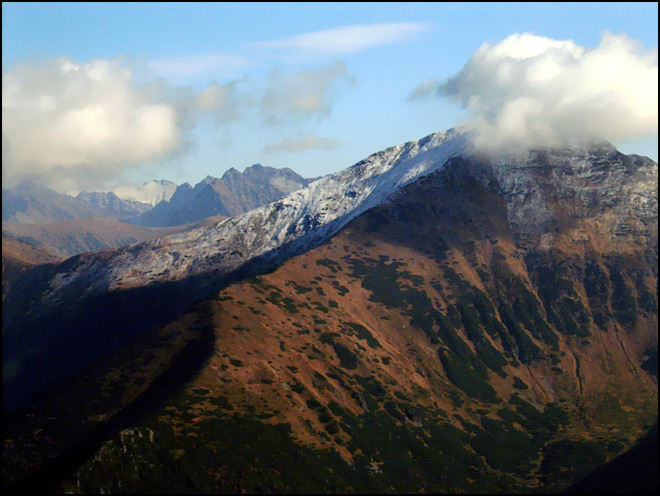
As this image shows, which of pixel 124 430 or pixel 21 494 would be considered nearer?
pixel 21 494

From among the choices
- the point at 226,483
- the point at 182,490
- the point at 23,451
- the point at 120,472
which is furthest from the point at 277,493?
the point at 23,451

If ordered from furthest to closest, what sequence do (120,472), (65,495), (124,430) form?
(124,430), (120,472), (65,495)

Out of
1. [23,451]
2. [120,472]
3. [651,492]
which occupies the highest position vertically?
[23,451]

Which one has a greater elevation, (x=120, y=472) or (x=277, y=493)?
(x=120, y=472)

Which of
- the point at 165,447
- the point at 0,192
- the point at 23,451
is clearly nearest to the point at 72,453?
the point at 23,451

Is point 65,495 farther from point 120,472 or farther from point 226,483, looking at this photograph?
point 226,483

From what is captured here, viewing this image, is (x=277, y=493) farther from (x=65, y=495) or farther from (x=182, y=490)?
(x=65, y=495)

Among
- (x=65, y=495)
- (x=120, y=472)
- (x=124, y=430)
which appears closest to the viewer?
(x=65, y=495)

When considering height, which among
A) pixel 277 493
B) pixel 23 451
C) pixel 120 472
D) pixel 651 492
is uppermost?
pixel 23 451

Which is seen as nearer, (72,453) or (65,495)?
(65,495)

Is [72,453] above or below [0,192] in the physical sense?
below
